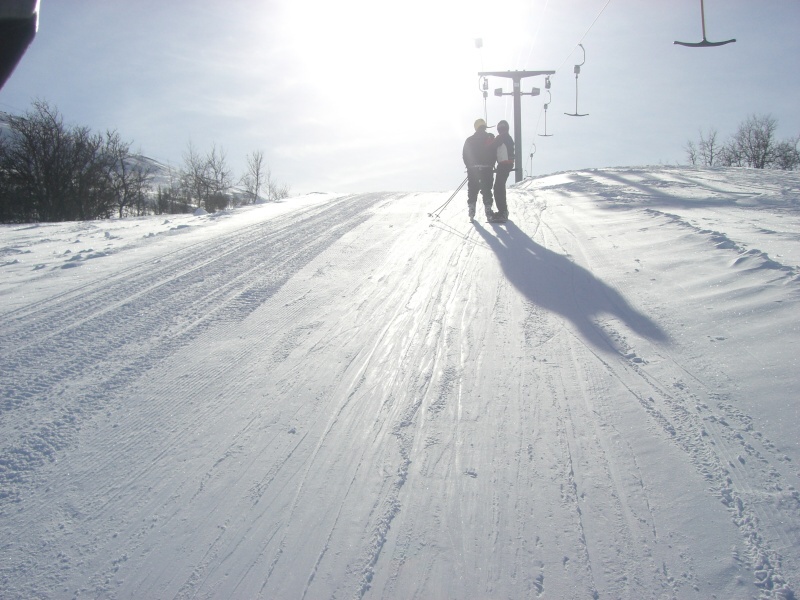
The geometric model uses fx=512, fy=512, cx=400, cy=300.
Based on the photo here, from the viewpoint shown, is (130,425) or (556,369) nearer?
(130,425)

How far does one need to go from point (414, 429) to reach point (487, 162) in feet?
26.7

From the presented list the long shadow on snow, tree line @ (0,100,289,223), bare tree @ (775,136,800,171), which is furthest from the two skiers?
bare tree @ (775,136,800,171)

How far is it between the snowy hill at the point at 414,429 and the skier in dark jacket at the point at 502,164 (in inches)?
125

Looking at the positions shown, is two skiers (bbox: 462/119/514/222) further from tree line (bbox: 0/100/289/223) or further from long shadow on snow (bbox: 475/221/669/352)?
tree line (bbox: 0/100/289/223)

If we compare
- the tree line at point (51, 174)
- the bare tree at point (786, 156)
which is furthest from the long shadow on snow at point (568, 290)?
the bare tree at point (786, 156)

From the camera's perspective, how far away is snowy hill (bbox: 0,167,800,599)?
89.8 inches

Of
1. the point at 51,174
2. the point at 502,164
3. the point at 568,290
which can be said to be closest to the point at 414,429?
the point at 568,290

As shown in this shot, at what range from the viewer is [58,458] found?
10.0 feet

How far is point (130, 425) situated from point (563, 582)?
2.79 m

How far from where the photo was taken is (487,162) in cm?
1035

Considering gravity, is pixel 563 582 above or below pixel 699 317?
below

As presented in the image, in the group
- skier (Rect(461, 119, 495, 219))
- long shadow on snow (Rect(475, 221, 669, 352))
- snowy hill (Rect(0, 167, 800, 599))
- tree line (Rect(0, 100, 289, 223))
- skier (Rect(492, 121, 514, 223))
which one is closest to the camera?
snowy hill (Rect(0, 167, 800, 599))

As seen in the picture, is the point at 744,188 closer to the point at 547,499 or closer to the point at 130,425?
the point at 547,499

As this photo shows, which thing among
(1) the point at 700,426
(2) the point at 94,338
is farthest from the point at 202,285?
(1) the point at 700,426
